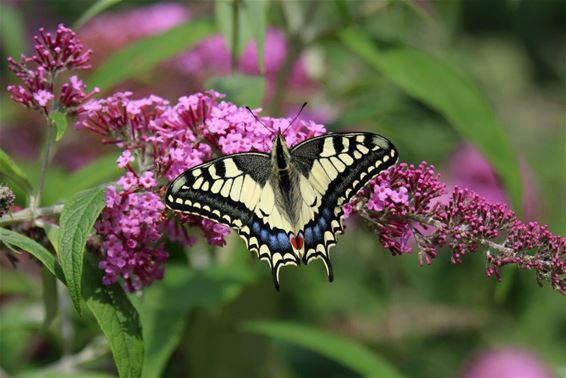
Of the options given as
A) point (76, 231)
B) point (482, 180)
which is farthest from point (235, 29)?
point (482, 180)

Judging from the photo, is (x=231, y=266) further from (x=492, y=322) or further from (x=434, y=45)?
(x=434, y=45)

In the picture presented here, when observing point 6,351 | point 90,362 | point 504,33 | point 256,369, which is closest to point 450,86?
Result: point 256,369

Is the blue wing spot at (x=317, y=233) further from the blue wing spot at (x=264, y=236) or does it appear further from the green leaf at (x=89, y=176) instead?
the green leaf at (x=89, y=176)

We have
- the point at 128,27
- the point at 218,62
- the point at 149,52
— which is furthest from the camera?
the point at 128,27

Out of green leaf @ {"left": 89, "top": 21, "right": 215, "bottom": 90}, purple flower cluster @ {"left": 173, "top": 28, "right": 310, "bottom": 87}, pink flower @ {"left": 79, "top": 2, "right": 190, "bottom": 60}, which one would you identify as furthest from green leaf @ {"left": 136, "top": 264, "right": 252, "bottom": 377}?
pink flower @ {"left": 79, "top": 2, "right": 190, "bottom": 60}

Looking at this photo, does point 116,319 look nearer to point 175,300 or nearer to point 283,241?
point 283,241

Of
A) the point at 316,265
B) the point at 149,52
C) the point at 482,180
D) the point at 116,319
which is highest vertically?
the point at 482,180
